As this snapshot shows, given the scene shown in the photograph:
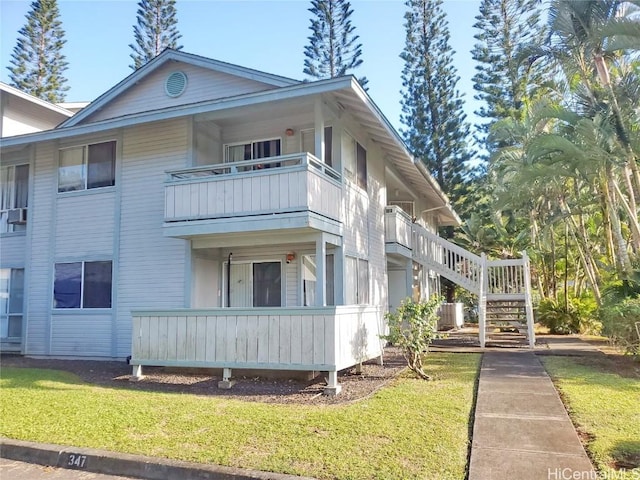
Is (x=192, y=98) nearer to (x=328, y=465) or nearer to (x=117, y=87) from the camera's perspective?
(x=117, y=87)

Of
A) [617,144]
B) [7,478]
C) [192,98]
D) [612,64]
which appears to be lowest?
[7,478]

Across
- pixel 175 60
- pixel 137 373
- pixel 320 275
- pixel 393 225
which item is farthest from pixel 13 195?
pixel 393 225

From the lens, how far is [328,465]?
4672mm

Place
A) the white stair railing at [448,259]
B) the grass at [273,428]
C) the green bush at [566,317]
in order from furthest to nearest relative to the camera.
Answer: the green bush at [566,317] < the white stair railing at [448,259] < the grass at [273,428]

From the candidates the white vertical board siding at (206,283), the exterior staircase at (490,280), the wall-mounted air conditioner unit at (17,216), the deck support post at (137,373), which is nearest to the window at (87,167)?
the wall-mounted air conditioner unit at (17,216)

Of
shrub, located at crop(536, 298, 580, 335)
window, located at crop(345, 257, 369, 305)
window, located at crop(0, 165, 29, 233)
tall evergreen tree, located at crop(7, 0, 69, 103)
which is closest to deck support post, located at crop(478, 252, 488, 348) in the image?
window, located at crop(345, 257, 369, 305)

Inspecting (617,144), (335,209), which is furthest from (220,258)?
(617,144)

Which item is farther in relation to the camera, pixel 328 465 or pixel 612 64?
pixel 612 64

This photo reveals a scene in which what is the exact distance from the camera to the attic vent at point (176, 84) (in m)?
13.0

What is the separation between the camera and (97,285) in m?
12.9

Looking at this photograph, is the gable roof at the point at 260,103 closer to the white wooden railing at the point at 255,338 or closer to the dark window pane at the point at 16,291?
the dark window pane at the point at 16,291

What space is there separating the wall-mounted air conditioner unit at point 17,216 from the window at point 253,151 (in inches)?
254

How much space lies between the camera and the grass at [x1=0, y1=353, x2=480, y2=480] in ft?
15.6

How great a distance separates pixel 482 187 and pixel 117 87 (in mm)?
27013
